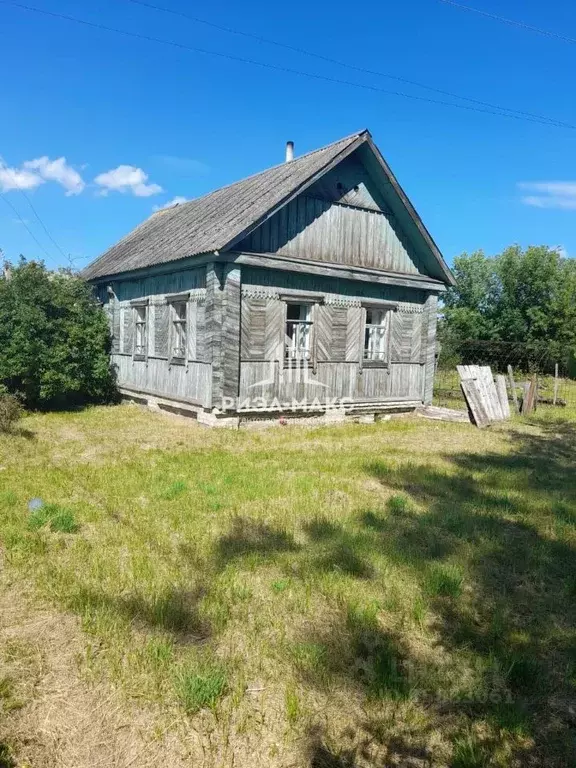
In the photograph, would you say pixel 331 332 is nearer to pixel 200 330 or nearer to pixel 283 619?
pixel 200 330

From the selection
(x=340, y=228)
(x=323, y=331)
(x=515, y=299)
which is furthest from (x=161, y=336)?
(x=515, y=299)

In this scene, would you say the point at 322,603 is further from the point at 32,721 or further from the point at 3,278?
the point at 3,278

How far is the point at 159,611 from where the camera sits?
3.97 meters

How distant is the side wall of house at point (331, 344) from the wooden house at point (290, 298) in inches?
1.2

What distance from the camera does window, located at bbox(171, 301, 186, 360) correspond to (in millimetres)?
13156

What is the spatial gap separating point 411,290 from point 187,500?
33.3 ft

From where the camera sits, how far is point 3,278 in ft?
46.5

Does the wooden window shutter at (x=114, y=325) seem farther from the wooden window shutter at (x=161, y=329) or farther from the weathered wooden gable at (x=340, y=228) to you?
the weathered wooden gable at (x=340, y=228)

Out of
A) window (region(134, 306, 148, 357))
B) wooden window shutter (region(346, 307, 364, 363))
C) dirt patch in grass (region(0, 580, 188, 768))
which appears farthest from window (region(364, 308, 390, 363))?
dirt patch in grass (region(0, 580, 188, 768))

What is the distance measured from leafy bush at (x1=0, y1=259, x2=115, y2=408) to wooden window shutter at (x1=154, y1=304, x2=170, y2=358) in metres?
2.25

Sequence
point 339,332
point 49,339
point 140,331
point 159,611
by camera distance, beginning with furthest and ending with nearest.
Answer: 1. point 140,331
2. point 49,339
3. point 339,332
4. point 159,611

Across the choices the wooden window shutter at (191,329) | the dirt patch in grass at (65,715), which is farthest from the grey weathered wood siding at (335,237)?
the dirt patch in grass at (65,715)

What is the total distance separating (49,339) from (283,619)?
1201 centimetres

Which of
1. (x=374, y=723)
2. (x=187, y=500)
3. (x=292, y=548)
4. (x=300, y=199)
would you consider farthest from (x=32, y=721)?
Answer: (x=300, y=199)
